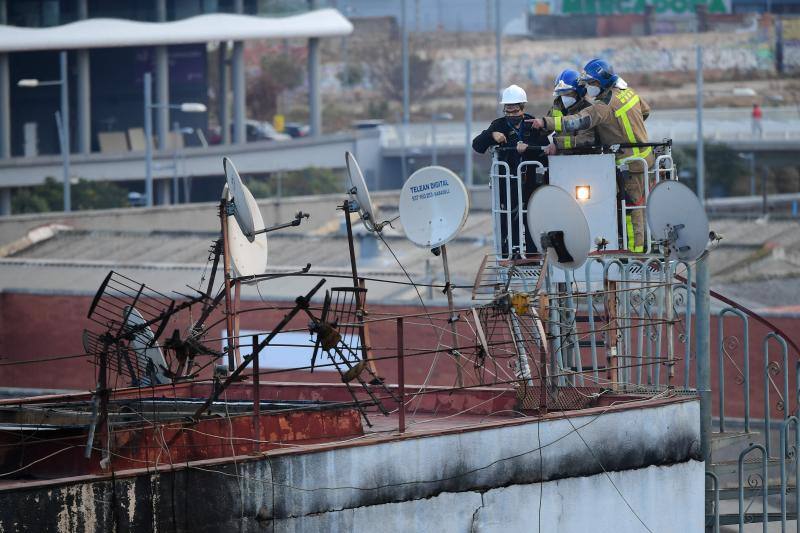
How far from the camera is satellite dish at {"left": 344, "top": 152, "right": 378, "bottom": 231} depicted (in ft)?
47.9

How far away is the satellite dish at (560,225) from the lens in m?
14.0

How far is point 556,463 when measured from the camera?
13500 millimetres

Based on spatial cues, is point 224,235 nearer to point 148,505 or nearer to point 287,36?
point 148,505

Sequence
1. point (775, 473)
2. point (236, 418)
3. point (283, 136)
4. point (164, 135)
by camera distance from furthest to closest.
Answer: point (283, 136), point (164, 135), point (775, 473), point (236, 418)

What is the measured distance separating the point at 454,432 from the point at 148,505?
266 cm

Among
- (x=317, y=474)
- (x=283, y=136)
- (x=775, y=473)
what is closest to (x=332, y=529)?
(x=317, y=474)

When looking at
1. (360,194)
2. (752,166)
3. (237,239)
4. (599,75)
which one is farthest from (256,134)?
(360,194)

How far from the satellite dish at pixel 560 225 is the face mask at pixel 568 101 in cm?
218

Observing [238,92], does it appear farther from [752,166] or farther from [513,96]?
[513,96]

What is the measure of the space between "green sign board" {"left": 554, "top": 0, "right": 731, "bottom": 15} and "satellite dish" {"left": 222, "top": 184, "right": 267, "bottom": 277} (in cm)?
10516

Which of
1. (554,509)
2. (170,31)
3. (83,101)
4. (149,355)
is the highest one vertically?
(170,31)

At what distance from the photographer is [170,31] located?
80.4 metres

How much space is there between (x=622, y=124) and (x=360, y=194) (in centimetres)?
315

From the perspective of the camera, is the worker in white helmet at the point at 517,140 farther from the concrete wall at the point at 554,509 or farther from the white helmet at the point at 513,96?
the concrete wall at the point at 554,509
